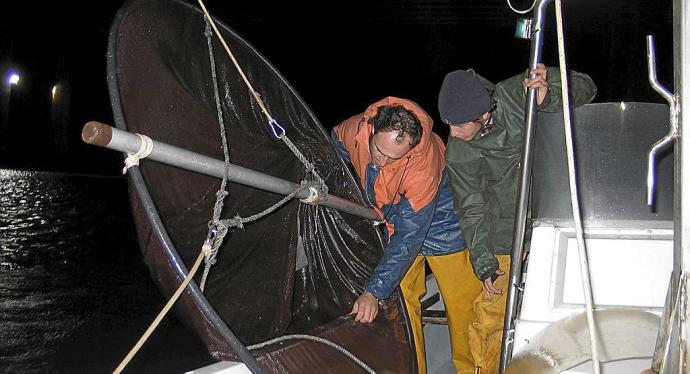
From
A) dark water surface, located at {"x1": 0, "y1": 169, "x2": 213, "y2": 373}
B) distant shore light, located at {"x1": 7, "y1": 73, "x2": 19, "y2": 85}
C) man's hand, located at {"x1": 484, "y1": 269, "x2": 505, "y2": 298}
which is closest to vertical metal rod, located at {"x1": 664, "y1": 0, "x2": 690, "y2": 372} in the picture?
man's hand, located at {"x1": 484, "y1": 269, "x2": 505, "y2": 298}

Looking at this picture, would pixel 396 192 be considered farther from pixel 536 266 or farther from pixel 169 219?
pixel 169 219

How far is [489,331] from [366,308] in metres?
0.84

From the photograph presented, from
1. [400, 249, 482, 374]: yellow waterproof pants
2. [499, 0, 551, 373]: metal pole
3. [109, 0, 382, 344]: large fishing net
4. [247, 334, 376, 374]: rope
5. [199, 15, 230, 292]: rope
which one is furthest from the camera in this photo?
[400, 249, 482, 374]: yellow waterproof pants

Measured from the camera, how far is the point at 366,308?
3.57 m

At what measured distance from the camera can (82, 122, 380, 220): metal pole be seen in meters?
1.80

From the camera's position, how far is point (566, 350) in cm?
222

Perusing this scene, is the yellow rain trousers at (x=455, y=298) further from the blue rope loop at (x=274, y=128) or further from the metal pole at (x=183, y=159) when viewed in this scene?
the blue rope loop at (x=274, y=128)

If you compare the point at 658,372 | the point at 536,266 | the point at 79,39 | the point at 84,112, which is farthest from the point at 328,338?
the point at 79,39

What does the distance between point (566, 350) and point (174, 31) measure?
6.44 feet

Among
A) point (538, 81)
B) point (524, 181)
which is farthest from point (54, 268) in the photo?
point (538, 81)

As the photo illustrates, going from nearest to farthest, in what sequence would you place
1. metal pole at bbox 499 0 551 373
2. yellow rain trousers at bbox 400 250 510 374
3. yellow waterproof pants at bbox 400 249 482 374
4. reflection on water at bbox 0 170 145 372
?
metal pole at bbox 499 0 551 373
yellow rain trousers at bbox 400 250 510 374
yellow waterproof pants at bbox 400 249 482 374
reflection on water at bbox 0 170 145 372

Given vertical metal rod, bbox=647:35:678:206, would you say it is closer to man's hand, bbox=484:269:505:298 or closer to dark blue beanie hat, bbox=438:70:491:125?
dark blue beanie hat, bbox=438:70:491:125

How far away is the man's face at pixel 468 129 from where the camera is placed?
3654mm

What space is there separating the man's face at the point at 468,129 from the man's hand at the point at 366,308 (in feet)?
3.26
